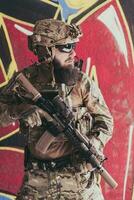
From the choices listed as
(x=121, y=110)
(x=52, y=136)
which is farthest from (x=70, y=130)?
(x=121, y=110)

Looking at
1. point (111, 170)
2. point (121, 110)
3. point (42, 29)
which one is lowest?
point (111, 170)

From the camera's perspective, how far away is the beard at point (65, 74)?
2145 millimetres

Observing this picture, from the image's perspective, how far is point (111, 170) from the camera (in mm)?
3168

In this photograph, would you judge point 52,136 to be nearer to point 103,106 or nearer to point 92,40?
point 103,106

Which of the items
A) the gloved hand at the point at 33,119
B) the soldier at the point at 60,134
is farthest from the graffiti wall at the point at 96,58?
the gloved hand at the point at 33,119

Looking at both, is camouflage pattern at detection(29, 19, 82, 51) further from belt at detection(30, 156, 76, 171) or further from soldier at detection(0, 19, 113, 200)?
belt at detection(30, 156, 76, 171)

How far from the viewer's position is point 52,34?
209 cm

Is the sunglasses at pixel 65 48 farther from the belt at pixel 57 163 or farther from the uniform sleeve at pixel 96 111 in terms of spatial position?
the belt at pixel 57 163

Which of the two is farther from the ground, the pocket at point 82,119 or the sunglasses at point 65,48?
the sunglasses at point 65,48

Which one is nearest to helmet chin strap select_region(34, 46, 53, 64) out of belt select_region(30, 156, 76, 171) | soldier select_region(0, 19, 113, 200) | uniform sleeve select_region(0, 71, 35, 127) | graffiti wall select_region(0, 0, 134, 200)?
soldier select_region(0, 19, 113, 200)

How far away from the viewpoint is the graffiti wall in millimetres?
2924

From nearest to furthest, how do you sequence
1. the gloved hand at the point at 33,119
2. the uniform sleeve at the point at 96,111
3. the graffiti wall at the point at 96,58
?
the gloved hand at the point at 33,119 < the uniform sleeve at the point at 96,111 < the graffiti wall at the point at 96,58

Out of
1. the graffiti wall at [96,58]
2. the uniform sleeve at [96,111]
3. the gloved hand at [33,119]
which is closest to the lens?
the gloved hand at [33,119]

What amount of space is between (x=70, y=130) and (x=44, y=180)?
0.70ft
